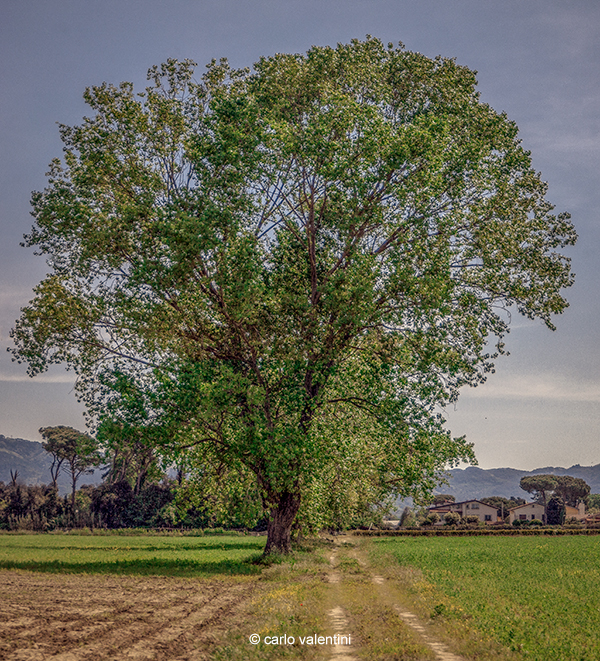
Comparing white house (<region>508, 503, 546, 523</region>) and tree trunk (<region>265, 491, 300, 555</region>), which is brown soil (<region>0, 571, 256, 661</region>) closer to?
tree trunk (<region>265, 491, 300, 555</region>)

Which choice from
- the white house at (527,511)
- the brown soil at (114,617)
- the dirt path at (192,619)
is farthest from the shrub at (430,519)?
the brown soil at (114,617)

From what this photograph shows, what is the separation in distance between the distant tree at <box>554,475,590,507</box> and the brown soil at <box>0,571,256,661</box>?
583 feet

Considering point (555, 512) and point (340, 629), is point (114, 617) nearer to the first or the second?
point (340, 629)

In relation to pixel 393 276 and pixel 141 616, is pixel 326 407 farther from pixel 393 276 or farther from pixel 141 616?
pixel 141 616

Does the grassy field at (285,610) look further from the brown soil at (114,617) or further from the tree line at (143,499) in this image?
the tree line at (143,499)

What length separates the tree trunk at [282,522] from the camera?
31.4 meters

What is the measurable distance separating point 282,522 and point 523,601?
47.5ft

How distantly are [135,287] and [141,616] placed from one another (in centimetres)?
1589

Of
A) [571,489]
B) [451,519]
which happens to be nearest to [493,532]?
[451,519]

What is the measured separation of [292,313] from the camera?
28984 millimetres

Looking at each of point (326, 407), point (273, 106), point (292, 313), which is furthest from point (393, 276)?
point (273, 106)

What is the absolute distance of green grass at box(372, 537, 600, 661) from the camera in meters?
13.2

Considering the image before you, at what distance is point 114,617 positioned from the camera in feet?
51.8

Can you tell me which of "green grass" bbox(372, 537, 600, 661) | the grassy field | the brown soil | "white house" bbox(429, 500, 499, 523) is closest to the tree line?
the grassy field
